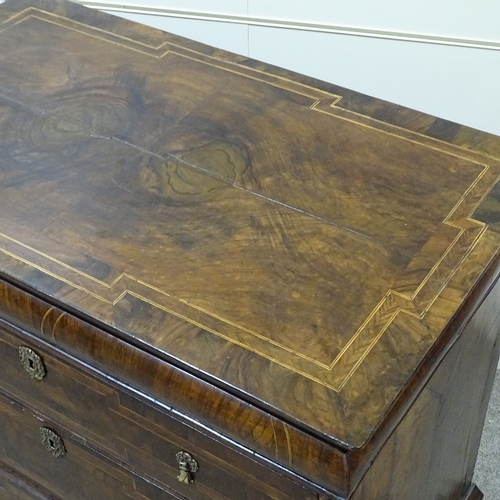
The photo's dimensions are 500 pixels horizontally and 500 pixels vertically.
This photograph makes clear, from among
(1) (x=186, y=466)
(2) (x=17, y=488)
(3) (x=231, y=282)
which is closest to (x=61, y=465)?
(2) (x=17, y=488)

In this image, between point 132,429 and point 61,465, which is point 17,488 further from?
point 132,429

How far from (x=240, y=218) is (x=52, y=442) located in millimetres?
458

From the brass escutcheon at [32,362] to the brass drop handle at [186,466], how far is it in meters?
0.23

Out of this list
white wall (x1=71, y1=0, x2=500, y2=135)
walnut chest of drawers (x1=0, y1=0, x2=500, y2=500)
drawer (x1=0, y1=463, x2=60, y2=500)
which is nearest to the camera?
walnut chest of drawers (x1=0, y1=0, x2=500, y2=500)

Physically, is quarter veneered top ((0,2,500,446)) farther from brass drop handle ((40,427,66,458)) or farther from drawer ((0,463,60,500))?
drawer ((0,463,60,500))

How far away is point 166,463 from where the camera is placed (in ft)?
3.44

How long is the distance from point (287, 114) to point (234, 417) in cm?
54

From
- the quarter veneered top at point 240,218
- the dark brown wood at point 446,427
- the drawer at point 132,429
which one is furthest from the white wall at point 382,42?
the drawer at point 132,429

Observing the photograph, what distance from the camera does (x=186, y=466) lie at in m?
1.01

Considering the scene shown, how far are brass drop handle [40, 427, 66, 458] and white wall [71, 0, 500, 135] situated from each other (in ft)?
3.05

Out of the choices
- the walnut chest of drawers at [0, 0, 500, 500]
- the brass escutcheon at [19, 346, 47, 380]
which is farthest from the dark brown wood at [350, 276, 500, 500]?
the brass escutcheon at [19, 346, 47, 380]

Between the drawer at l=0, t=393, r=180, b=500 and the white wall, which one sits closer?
the drawer at l=0, t=393, r=180, b=500

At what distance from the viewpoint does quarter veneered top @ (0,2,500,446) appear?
0.90 metres

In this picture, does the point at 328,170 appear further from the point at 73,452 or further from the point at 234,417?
the point at 73,452
